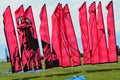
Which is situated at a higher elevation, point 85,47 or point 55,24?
point 55,24

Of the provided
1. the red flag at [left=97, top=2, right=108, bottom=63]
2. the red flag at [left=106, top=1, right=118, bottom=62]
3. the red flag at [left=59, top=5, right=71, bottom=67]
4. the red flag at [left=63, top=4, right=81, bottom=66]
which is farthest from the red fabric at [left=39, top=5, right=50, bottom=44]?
the red flag at [left=106, top=1, right=118, bottom=62]

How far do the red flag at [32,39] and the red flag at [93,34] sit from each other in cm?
511

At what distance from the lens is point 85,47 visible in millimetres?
33500

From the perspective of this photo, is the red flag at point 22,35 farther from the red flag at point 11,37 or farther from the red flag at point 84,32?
the red flag at point 84,32

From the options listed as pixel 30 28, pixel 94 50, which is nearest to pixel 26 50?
pixel 30 28

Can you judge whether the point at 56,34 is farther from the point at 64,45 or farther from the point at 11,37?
the point at 11,37

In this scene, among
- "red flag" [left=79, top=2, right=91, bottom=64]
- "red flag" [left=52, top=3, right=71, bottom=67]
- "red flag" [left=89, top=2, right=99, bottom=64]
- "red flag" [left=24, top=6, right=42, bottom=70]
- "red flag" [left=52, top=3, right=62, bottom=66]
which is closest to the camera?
"red flag" [left=24, top=6, right=42, bottom=70]

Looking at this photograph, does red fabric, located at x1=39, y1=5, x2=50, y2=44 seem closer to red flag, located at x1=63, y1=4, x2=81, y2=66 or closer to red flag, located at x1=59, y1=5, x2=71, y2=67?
red flag, located at x1=59, y1=5, x2=71, y2=67

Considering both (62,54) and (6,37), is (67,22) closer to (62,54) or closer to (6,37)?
(62,54)

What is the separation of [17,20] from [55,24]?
3399 mm

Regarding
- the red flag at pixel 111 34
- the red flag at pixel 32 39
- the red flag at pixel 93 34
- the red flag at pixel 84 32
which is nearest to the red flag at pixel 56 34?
the red flag at pixel 32 39

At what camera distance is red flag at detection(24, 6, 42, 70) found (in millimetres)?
30625

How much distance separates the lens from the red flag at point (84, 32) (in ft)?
108

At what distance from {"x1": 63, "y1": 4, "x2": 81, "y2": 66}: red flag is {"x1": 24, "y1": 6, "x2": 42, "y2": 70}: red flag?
3053mm
